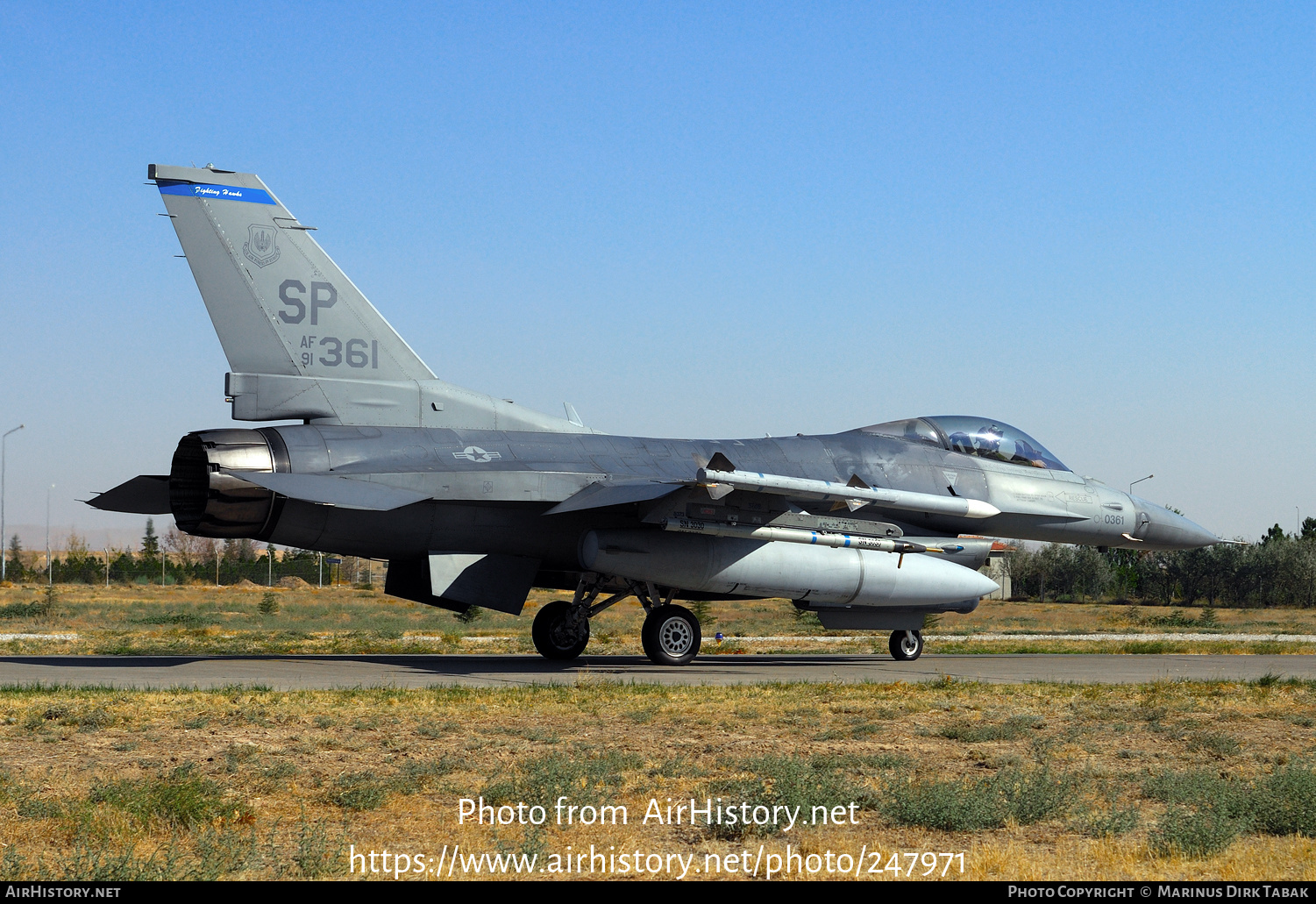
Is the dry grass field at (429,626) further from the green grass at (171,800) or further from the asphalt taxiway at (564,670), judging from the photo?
the green grass at (171,800)

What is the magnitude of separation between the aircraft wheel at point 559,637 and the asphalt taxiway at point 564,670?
0.19 metres

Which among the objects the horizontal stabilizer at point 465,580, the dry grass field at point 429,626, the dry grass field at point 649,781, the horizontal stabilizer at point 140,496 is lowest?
the dry grass field at point 429,626

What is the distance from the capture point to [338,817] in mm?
6703

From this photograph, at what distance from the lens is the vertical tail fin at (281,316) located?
49.0 feet

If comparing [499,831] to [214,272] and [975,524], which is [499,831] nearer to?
A: [214,272]

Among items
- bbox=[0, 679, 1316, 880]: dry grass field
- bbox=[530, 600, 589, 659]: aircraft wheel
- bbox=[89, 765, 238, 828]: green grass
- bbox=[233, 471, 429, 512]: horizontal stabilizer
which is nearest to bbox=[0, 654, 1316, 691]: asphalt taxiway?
bbox=[530, 600, 589, 659]: aircraft wheel

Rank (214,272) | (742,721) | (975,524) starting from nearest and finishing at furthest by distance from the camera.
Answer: (742,721)
(214,272)
(975,524)

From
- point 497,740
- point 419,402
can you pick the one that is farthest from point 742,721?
point 419,402

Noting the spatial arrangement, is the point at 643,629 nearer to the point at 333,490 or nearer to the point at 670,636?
the point at 670,636

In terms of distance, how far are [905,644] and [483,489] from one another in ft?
26.0

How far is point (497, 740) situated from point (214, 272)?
8.49 metres

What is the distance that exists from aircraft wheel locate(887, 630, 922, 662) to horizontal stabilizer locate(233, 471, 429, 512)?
340 inches

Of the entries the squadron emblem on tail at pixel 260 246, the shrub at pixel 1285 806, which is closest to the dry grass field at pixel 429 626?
the squadron emblem on tail at pixel 260 246

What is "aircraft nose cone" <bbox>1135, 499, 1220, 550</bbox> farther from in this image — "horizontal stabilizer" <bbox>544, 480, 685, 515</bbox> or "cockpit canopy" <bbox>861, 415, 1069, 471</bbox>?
"horizontal stabilizer" <bbox>544, 480, 685, 515</bbox>
